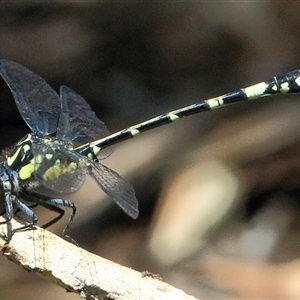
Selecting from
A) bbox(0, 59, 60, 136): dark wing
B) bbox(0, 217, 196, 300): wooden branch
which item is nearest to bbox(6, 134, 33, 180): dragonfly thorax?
bbox(0, 59, 60, 136): dark wing

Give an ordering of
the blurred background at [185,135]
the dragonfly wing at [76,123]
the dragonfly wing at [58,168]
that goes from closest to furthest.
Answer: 1. the dragonfly wing at [58,168]
2. the dragonfly wing at [76,123]
3. the blurred background at [185,135]

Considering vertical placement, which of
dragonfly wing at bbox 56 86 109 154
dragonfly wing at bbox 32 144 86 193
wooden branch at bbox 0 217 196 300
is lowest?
wooden branch at bbox 0 217 196 300

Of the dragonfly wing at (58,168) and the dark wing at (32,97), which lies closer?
the dragonfly wing at (58,168)

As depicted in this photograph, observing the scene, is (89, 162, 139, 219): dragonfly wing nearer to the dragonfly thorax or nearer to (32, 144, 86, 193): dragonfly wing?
(32, 144, 86, 193): dragonfly wing

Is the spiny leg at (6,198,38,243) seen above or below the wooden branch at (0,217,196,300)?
above

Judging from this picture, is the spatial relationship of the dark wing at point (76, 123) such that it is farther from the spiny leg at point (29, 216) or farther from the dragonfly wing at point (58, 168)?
the spiny leg at point (29, 216)

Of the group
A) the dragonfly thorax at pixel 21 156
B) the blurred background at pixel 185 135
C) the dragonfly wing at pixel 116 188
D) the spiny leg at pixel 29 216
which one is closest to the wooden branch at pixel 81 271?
the spiny leg at pixel 29 216

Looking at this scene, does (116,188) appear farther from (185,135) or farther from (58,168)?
(185,135)

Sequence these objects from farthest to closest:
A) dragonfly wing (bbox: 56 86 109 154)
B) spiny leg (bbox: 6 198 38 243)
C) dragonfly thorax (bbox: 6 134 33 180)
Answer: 1. dragonfly wing (bbox: 56 86 109 154)
2. dragonfly thorax (bbox: 6 134 33 180)
3. spiny leg (bbox: 6 198 38 243)
